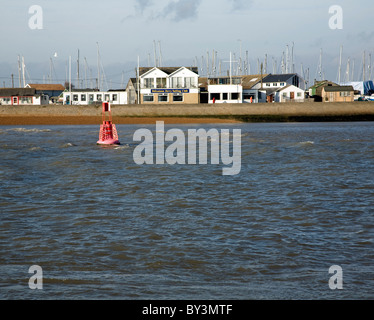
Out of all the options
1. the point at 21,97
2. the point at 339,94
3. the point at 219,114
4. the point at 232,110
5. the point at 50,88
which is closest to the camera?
the point at 219,114

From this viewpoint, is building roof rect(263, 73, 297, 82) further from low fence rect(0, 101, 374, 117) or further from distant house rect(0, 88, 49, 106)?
distant house rect(0, 88, 49, 106)

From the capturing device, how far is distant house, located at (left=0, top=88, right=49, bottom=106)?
87.0 metres

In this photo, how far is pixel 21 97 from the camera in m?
87.9

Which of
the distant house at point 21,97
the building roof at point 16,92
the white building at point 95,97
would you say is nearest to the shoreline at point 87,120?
the white building at point 95,97

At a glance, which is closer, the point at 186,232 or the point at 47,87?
the point at 186,232

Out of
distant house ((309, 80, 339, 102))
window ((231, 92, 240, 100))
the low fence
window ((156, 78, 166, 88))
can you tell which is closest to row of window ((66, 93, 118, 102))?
window ((156, 78, 166, 88))

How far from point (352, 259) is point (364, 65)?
120 meters

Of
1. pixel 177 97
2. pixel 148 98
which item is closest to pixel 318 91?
pixel 177 97

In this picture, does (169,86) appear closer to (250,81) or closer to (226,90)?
(226,90)

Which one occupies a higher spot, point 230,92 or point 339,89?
point 339,89

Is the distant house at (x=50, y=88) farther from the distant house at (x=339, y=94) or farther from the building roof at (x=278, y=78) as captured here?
the distant house at (x=339, y=94)

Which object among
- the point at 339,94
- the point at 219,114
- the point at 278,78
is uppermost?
the point at 278,78

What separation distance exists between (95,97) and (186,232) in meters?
76.5
